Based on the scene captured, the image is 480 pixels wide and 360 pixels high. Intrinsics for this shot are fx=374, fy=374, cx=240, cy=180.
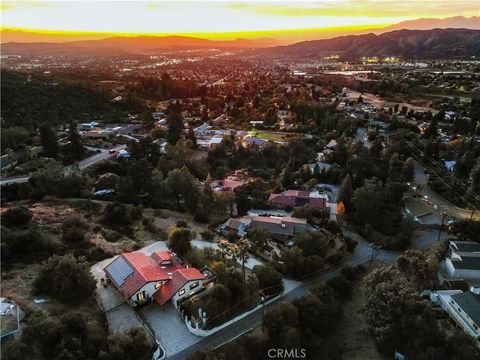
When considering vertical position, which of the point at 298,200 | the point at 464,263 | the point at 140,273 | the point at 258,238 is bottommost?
the point at 298,200

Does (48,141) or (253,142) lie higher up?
(48,141)

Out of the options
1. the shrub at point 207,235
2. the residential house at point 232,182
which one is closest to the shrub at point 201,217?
the shrub at point 207,235

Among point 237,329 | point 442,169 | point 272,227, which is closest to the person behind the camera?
point 237,329

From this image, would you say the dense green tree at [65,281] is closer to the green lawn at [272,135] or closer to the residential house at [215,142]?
the residential house at [215,142]

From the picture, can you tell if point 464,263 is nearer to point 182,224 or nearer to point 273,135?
point 182,224

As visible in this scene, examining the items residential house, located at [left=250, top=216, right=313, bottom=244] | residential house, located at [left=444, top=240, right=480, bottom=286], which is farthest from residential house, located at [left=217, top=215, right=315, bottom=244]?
residential house, located at [left=444, top=240, right=480, bottom=286]

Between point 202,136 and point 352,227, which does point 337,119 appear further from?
point 352,227

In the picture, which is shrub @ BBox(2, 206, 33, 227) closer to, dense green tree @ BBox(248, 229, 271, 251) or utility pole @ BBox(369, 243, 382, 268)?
dense green tree @ BBox(248, 229, 271, 251)

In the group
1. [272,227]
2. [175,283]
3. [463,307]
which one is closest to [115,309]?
[175,283]
